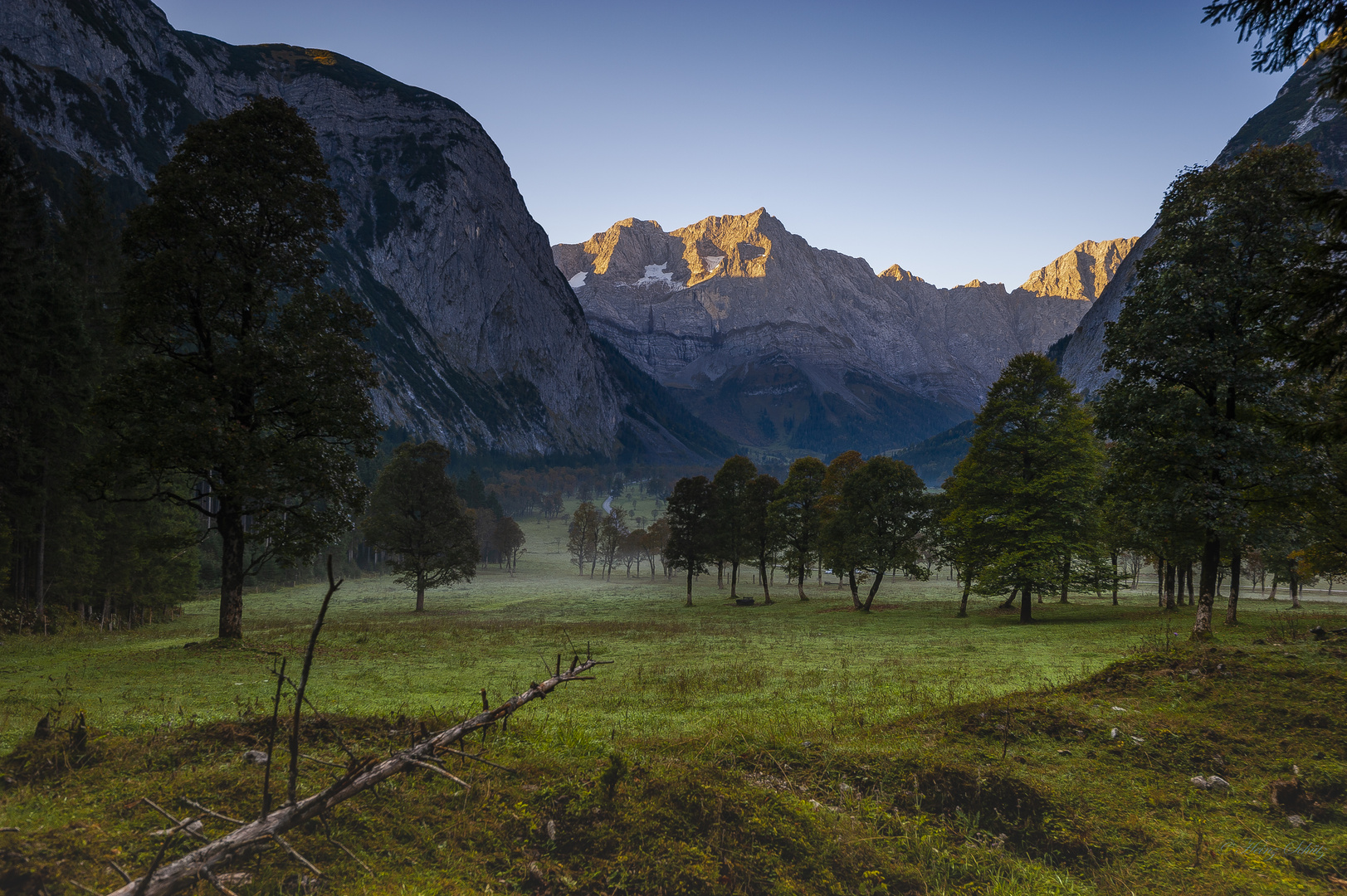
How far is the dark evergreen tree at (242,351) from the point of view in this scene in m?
17.0

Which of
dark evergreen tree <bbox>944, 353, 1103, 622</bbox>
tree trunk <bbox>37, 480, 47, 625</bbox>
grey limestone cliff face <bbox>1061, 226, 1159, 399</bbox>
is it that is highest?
grey limestone cliff face <bbox>1061, 226, 1159, 399</bbox>

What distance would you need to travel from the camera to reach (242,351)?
1755cm

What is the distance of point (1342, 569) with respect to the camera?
72.0ft

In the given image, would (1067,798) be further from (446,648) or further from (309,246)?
(309,246)

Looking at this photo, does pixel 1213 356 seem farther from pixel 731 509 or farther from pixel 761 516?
pixel 731 509

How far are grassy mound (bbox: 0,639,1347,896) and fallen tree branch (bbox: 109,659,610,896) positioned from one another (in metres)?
0.29

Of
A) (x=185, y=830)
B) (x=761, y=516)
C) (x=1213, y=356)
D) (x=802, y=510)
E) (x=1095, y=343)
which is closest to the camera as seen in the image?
(x=185, y=830)

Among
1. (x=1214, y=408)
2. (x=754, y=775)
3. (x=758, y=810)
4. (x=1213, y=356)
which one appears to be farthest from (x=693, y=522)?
(x=758, y=810)

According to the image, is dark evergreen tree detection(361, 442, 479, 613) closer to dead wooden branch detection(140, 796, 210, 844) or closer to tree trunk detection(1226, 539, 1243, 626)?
dead wooden branch detection(140, 796, 210, 844)

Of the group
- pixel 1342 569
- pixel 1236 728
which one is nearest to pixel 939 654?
pixel 1236 728

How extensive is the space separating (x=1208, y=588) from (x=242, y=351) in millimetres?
30940

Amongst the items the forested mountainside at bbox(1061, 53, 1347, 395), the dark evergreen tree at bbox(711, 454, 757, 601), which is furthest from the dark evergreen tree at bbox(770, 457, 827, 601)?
the forested mountainside at bbox(1061, 53, 1347, 395)

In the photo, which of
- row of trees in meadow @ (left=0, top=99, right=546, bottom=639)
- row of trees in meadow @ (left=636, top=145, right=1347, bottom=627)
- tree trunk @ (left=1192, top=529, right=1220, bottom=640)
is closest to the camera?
row of trees in meadow @ (left=636, top=145, right=1347, bottom=627)

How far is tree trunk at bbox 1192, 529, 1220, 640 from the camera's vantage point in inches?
717
